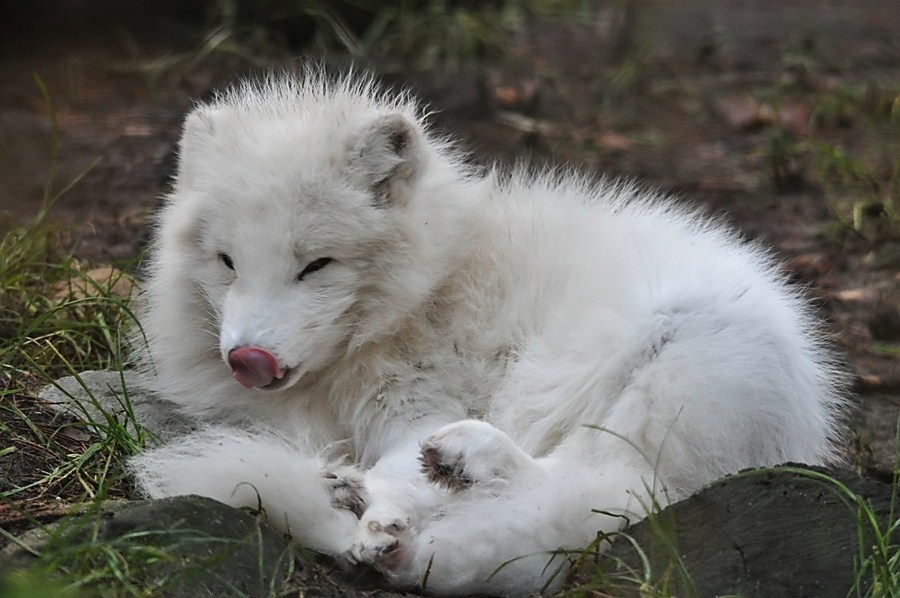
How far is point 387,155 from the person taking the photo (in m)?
3.64

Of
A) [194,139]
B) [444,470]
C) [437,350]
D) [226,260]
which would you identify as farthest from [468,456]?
[194,139]

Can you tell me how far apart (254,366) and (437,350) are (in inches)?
25.0

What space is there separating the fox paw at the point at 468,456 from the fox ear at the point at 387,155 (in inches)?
34.7

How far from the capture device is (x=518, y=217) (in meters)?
3.98

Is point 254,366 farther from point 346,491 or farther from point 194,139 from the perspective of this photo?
point 194,139

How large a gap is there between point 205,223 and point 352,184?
487 mm

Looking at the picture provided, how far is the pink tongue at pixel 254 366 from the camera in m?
3.31

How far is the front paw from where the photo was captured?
3043 mm

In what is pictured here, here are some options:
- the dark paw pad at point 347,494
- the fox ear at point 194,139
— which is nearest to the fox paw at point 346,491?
the dark paw pad at point 347,494

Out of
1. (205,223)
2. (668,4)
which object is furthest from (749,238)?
(668,4)

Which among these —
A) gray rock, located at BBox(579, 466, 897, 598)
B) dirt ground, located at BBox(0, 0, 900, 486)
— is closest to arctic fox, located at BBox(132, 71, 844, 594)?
gray rock, located at BBox(579, 466, 897, 598)

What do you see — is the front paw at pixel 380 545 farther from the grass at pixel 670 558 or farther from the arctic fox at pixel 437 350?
the grass at pixel 670 558

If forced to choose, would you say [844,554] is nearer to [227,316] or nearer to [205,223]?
[227,316]

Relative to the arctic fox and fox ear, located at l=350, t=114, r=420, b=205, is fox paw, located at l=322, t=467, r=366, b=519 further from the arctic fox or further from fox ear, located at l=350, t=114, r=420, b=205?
fox ear, located at l=350, t=114, r=420, b=205
